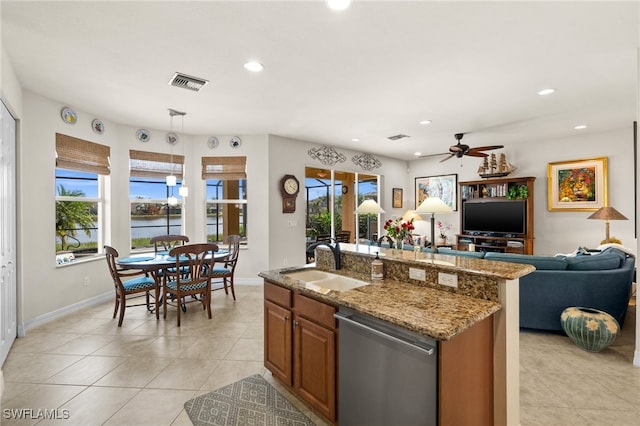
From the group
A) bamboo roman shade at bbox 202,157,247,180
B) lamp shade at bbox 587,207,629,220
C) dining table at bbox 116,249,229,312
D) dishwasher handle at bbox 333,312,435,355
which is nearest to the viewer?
dishwasher handle at bbox 333,312,435,355

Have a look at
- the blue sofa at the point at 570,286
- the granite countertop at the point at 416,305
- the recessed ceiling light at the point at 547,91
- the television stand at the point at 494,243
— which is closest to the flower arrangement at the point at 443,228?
the television stand at the point at 494,243

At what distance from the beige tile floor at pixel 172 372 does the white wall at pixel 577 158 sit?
2.25m

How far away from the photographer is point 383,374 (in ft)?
4.99

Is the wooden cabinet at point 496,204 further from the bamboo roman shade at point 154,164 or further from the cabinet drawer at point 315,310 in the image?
the bamboo roman shade at point 154,164

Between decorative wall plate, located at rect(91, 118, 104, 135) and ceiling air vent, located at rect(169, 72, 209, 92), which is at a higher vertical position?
ceiling air vent, located at rect(169, 72, 209, 92)

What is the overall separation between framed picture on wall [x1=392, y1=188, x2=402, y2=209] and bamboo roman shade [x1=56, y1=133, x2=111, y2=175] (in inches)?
244

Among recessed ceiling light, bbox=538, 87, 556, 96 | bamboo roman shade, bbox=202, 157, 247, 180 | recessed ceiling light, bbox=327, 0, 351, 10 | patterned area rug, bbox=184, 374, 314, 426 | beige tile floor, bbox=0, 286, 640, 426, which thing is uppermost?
recessed ceiling light, bbox=538, 87, 556, 96

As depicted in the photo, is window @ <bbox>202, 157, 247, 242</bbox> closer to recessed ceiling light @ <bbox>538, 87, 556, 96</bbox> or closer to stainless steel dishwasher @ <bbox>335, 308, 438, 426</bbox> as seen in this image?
stainless steel dishwasher @ <bbox>335, 308, 438, 426</bbox>

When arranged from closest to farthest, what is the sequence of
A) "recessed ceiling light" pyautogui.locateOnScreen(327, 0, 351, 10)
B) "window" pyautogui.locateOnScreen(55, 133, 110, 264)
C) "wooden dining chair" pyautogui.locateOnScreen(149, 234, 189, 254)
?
"recessed ceiling light" pyautogui.locateOnScreen(327, 0, 351, 10)
"window" pyautogui.locateOnScreen(55, 133, 110, 264)
"wooden dining chair" pyautogui.locateOnScreen(149, 234, 189, 254)

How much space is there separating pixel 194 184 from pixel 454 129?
15.4 ft

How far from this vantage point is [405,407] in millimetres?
1426

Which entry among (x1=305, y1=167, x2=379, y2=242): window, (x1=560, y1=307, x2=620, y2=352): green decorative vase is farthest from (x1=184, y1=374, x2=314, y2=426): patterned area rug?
(x1=305, y1=167, x2=379, y2=242): window

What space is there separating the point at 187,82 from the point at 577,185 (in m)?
6.70

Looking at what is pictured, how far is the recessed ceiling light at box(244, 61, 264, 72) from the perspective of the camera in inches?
108
